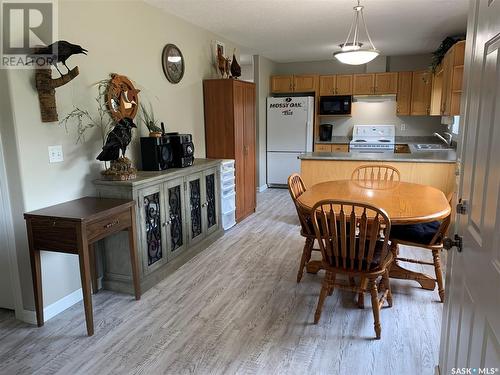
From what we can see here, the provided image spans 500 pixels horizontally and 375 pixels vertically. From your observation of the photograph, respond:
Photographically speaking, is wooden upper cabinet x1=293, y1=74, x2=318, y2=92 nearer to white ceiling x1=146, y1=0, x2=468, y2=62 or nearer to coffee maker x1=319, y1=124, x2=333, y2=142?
coffee maker x1=319, y1=124, x2=333, y2=142

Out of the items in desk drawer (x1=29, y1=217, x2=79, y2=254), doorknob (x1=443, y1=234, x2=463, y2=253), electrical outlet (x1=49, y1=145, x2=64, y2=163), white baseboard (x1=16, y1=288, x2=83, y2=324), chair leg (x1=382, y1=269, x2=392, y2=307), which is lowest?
white baseboard (x1=16, y1=288, x2=83, y2=324)

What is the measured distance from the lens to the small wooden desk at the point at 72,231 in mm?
2236

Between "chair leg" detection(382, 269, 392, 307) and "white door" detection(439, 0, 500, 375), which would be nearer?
"white door" detection(439, 0, 500, 375)

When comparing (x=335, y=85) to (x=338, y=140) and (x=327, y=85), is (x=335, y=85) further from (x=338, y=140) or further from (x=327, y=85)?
(x=338, y=140)

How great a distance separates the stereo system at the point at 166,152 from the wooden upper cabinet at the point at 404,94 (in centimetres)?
446

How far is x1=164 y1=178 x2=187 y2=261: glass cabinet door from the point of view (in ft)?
10.6

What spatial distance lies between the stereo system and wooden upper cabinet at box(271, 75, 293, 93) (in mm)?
3834

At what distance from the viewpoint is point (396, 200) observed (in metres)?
2.70

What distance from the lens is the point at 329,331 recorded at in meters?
2.37

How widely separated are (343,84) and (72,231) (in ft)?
18.6

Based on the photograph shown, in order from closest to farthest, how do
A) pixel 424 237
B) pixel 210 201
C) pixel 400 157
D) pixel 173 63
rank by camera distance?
1. pixel 424 237
2. pixel 173 63
3. pixel 210 201
4. pixel 400 157

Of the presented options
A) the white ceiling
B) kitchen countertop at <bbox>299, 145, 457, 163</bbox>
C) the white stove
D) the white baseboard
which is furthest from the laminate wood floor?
the white stove

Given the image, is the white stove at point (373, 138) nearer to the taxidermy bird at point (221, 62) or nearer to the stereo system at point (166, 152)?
the taxidermy bird at point (221, 62)

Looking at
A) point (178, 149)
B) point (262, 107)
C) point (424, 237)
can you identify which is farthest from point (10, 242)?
point (262, 107)
